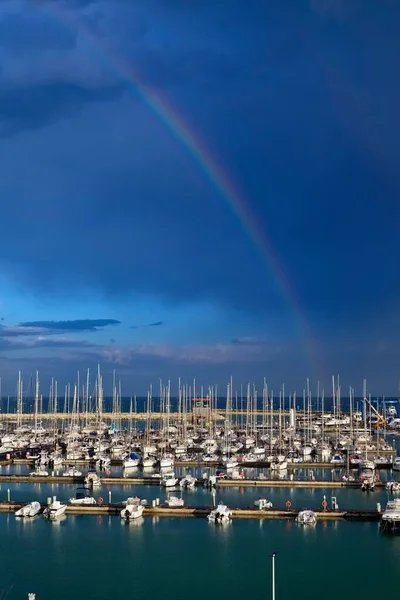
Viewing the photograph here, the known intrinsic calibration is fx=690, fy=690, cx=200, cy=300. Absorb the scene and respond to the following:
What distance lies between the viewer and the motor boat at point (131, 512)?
47906mm

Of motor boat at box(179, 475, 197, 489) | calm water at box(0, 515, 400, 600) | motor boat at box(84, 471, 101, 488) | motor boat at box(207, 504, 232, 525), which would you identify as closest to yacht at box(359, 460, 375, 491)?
calm water at box(0, 515, 400, 600)

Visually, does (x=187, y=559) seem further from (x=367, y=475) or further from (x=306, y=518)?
(x=367, y=475)

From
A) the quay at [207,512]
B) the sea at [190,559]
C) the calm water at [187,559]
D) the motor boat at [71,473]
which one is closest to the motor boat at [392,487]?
the sea at [190,559]

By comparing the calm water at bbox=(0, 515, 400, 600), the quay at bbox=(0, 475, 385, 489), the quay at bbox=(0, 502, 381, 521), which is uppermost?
the quay at bbox=(0, 475, 385, 489)

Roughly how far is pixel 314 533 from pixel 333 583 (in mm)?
8545

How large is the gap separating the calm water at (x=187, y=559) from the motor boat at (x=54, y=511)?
0.53 metres

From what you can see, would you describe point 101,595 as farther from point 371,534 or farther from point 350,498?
point 350,498

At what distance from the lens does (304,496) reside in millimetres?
57812

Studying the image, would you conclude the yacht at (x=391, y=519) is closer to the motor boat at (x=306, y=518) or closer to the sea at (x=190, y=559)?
the sea at (x=190, y=559)

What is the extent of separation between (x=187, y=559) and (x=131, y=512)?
8.20m

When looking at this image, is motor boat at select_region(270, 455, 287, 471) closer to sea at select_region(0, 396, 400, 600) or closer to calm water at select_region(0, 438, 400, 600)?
sea at select_region(0, 396, 400, 600)

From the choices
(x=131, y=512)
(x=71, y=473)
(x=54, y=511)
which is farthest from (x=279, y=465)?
(x=54, y=511)

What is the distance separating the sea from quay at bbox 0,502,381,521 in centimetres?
72

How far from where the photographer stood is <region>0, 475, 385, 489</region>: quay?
61719 millimetres
